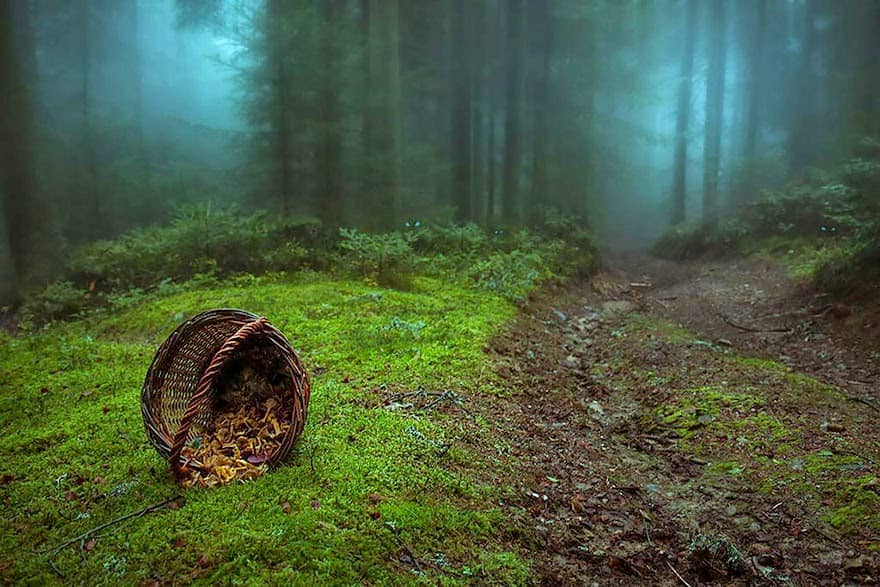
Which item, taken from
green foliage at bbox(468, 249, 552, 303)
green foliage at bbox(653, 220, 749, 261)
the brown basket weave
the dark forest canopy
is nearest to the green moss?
green foliage at bbox(468, 249, 552, 303)

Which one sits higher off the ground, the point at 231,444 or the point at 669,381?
the point at 231,444

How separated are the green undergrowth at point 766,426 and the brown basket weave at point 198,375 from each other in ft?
9.86

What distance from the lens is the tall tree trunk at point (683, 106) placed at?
19.4 m

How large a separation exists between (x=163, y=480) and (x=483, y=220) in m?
13.1

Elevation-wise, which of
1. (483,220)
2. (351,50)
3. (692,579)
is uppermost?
(351,50)

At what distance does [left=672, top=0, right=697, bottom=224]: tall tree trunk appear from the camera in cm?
1942

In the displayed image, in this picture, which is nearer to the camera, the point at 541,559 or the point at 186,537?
the point at 186,537

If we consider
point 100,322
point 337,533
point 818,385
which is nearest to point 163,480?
point 337,533

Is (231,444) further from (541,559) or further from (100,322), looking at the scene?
(100,322)

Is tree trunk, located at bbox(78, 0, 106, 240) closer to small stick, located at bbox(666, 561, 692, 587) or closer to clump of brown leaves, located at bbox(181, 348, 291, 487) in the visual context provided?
clump of brown leaves, located at bbox(181, 348, 291, 487)

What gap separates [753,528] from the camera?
309cm

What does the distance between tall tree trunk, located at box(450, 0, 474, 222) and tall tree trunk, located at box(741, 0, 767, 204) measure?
34.5 ft

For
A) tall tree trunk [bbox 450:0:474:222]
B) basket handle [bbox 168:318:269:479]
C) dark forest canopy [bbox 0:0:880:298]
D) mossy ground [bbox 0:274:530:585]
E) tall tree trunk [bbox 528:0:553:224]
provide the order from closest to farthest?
mossy ground [bbox 0:274:530:585]
basket handle [bbox 168:318:269:479]
dark forest canopy [bbox 0:0:880:298]
tall tree trunk [bbox 450:0:474:222]
tall tree trunk [bbox 528:0:553:224]

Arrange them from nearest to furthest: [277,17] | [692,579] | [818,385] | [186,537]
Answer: [186,537], [692,579], [818,385], [277,17]
